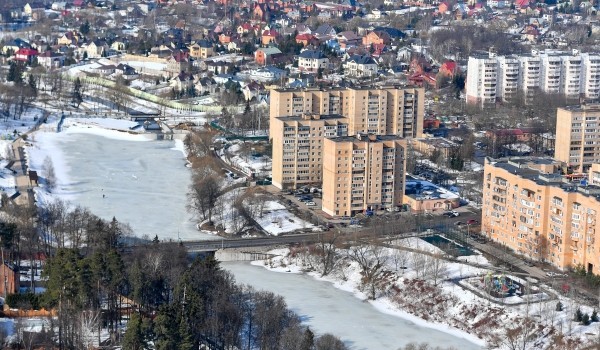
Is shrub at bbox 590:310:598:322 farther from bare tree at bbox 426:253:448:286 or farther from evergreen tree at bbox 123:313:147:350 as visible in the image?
evergreen tree at bbox 123:313:147:350

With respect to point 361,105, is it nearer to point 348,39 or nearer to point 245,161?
point 245,161

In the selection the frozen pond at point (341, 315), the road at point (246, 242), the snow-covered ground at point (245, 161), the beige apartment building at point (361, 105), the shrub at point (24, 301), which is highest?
the beige apartment building at point (361, 105)

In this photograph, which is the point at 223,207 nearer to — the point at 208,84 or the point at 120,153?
the point at 120,153

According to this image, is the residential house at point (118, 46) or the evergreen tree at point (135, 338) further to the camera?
the residential house at point (118, 46)

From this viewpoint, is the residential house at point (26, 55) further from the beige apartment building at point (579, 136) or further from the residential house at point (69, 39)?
the beige apartment building at point (579, 136)

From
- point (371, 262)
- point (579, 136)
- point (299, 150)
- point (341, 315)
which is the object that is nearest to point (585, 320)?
point (341, 315)

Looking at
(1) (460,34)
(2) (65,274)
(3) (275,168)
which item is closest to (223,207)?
(3) (275,168)

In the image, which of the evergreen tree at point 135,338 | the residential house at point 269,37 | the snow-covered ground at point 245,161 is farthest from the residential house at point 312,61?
the evergreen tree at point 135,338
